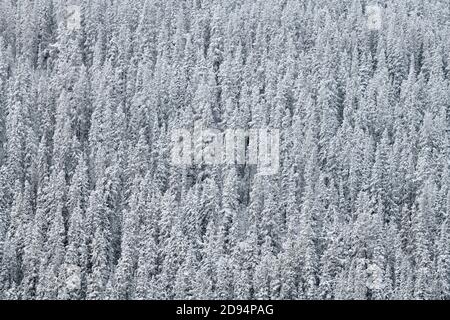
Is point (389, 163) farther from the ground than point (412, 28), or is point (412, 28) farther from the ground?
point (412, 28)

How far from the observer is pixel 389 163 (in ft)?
420

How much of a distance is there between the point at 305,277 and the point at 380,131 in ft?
117

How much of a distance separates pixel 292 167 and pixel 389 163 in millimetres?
11586

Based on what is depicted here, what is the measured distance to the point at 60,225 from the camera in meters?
113

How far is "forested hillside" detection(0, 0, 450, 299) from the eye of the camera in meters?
109

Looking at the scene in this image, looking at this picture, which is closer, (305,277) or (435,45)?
(305,277)

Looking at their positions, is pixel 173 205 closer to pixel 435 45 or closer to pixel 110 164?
pixel 110 164

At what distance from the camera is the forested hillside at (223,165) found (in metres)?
109

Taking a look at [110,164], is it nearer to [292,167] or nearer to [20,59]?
[292,167]

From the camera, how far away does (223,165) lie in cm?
12706
